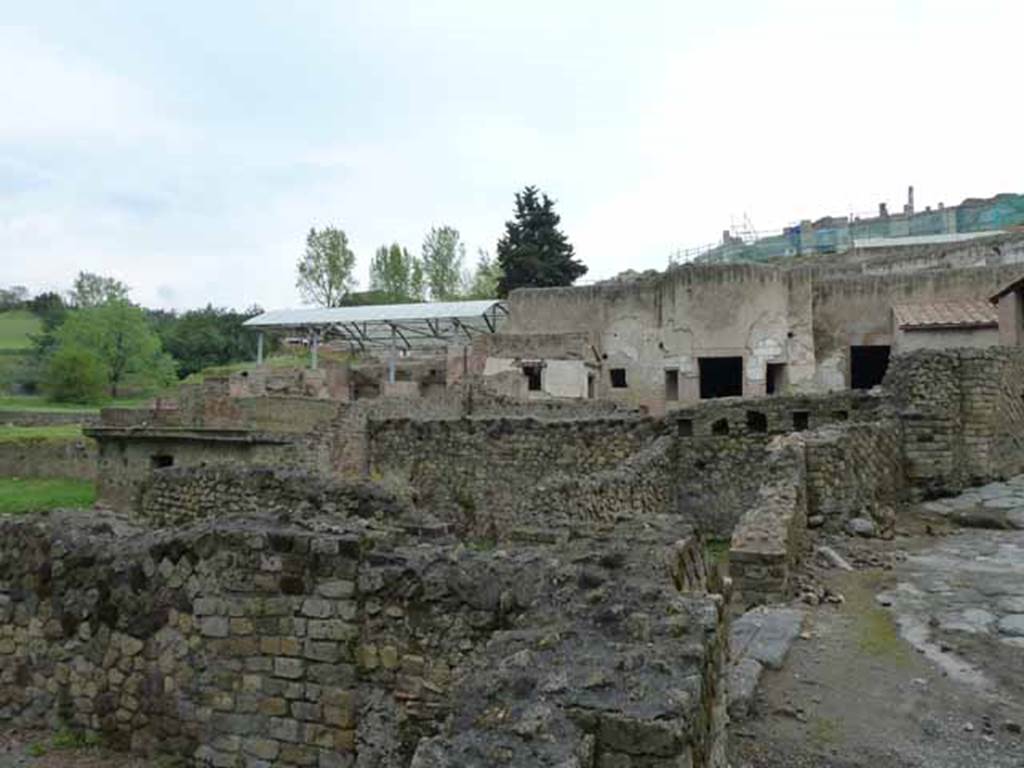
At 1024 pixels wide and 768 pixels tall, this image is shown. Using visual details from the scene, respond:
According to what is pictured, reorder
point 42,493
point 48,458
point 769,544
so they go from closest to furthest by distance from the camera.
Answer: point 769,544, point 42,493, point 48,458

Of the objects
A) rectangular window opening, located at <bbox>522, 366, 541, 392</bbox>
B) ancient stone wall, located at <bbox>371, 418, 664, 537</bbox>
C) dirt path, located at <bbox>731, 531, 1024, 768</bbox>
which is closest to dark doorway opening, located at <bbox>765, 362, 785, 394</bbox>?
rectangular window opening, located at <bbox>522, 366, 541, 392</bbox>

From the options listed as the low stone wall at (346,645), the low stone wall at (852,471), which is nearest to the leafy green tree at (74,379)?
the low stone wall at (852,471)

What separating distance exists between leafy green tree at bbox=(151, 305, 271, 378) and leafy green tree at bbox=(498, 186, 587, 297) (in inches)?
828

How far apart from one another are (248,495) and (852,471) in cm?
729

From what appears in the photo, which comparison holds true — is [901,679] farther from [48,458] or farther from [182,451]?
[48,458]

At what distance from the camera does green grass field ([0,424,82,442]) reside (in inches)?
966

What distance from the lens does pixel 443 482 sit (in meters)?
A: 14.3

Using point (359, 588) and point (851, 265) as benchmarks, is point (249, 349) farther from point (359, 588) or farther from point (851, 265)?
point (359, 588)

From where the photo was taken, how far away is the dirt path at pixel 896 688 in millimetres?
3805

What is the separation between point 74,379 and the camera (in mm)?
42656

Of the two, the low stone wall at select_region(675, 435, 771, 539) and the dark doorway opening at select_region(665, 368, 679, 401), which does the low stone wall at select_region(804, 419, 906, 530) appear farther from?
the dark doorway opening at select_region(665, 368, 679, 401)

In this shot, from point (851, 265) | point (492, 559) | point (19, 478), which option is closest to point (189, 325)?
point (19, 478)

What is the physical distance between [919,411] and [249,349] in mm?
50316

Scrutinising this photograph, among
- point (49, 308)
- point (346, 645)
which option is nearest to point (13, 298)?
point (49, 308)
